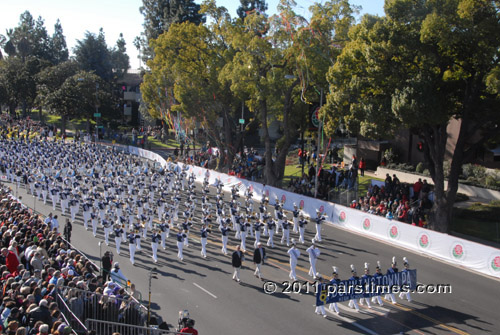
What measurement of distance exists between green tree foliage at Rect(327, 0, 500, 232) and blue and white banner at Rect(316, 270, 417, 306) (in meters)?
7.68

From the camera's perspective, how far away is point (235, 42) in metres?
30.8

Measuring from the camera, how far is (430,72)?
20594 millimetres

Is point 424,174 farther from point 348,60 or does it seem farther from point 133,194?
point 133,194

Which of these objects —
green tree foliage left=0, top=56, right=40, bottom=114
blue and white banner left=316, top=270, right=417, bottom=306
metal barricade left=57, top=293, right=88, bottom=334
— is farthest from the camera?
green tree foliage left=0, top=56, right=40, bottom=114

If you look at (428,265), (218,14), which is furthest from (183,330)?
(218,14)

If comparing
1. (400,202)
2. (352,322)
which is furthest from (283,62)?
(352,322)

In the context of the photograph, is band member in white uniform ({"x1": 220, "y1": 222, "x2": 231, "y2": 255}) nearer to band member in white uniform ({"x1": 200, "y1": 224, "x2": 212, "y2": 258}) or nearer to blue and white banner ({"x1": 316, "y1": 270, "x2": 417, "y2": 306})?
band member in white uniform ({"x1": 200, "y1": 224, "x2": 212, "y2": 258})

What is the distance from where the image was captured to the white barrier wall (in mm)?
18391

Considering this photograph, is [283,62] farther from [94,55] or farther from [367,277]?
[94,55]

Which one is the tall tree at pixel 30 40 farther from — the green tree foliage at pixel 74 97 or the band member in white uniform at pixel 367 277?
the band member in white uniform at pixel 367 277

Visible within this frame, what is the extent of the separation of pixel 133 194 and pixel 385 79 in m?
15.5

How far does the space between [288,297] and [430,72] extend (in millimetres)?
11864

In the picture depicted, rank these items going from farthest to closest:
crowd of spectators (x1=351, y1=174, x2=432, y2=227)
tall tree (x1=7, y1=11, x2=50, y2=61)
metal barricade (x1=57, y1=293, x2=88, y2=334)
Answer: tall tree (x1=7, y1=11, x2=50, y2=61), crowd of spectators (x1=351, y1=174, x2=432, y2=227), metal barricade (x1=57, y1=293, x2=88, y2=334)

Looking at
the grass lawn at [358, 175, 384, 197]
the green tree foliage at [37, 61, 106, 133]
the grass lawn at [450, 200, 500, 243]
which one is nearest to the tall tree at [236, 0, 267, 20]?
the green tree foliage at [37, 61, 106, 133]
